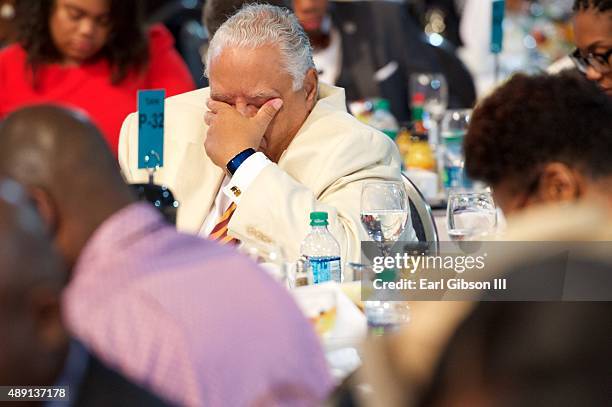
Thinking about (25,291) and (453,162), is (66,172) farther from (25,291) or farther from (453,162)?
(453,162)

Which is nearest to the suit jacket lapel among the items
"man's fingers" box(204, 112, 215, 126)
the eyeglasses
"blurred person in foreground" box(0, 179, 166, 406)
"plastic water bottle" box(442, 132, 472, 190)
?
"man's fingers" box(204, 112, 215, 126)

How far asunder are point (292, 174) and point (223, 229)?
231 mm

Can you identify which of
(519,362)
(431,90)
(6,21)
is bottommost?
(431,90)

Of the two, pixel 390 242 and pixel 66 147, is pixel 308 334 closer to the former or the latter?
pixel 66 147

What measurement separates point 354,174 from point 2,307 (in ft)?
6.63

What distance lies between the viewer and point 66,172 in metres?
1.39

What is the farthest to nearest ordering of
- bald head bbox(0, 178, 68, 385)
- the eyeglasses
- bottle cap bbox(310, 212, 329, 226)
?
the eyeglasses, bottle cap bbox(310, 212, 329, 226), bald head bbox(0, 178, 68, 385)

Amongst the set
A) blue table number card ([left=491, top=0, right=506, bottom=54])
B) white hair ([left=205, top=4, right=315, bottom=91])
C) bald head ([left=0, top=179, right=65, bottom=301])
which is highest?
bald head ([left=0, top=179, right=65, bottom=301])

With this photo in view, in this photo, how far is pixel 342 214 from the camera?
2.91m

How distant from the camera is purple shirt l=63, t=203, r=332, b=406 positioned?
1187 millimetres

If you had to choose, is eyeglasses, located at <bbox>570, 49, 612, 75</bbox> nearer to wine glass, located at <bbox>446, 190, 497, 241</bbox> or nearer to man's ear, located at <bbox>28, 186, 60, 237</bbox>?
wine glass, located at <bbox>446, 190, 497, 241</bbox>

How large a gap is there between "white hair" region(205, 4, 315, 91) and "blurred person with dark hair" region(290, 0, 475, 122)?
9.65 feet

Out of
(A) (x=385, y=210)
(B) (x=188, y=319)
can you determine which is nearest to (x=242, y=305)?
(B) (x=188, y=319)

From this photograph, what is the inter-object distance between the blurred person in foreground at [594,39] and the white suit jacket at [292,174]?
1.02 meters
